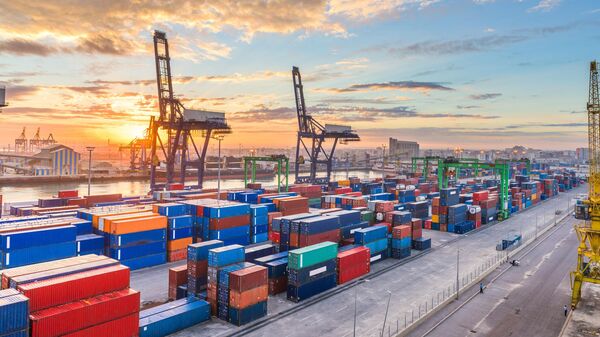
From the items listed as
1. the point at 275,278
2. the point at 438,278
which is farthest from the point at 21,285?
the point at 438,278

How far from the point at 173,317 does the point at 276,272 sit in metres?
10.6

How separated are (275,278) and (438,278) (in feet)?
59.9

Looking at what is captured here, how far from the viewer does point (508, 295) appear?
35688 mm

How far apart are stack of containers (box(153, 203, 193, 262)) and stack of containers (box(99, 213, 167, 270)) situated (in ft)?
3.04

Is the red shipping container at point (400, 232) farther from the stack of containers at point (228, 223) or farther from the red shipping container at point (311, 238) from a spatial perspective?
the stack of containers at point (228, 223)

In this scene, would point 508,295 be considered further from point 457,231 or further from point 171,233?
point 171,233

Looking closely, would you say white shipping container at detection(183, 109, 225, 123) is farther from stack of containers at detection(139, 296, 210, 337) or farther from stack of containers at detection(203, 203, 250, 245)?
stack of containers at detection(139, 296, 210, 337)

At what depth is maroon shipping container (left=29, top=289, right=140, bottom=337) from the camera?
798 inches

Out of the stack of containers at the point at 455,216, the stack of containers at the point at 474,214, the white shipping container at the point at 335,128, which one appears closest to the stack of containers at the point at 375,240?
the stack of containers at the point at 455,216

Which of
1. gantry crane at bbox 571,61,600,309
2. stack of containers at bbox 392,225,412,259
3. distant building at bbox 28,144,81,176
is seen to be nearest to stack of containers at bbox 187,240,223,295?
stack of containers at bbox 392,225,412,259

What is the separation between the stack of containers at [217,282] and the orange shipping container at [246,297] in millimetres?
627

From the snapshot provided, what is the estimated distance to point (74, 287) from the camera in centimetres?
2223

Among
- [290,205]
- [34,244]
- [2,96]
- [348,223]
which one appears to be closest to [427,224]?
[290,205]

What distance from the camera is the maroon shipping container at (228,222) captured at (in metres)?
45.6
